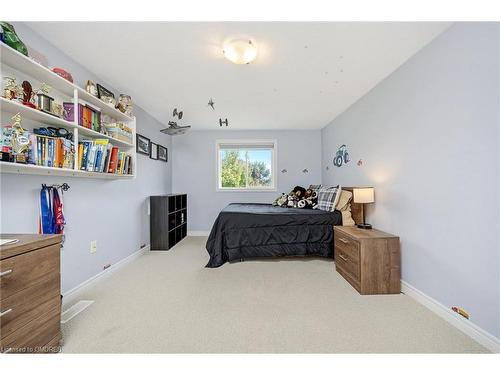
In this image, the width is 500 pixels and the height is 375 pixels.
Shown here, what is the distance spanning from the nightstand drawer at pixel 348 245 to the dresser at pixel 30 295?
2.34m

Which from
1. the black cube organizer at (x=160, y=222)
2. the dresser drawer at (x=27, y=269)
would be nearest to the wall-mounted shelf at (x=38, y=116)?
the dresser drawer at (x=27, y=269)

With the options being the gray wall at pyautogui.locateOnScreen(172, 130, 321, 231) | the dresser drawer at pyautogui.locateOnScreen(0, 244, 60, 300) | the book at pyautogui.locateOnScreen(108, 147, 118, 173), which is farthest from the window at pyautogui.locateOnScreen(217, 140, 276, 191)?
the dresser drawer at pyautogui.locateOnScreen(0, 244, 60, 300)

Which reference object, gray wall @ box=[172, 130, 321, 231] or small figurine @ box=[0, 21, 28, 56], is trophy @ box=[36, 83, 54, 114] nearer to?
small figurine @ box=[0, 21, 28, 56]

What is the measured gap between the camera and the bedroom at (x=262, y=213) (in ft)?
4.25

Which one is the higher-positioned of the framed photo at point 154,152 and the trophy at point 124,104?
the trophy at point 124,104

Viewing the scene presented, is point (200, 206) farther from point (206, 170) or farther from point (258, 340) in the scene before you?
point (258, 340)

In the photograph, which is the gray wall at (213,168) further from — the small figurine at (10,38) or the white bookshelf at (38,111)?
the small figurine at (10,38)

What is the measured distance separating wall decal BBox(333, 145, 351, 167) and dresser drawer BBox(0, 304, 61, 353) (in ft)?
11.9

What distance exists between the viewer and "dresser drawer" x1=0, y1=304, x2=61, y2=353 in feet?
3.17

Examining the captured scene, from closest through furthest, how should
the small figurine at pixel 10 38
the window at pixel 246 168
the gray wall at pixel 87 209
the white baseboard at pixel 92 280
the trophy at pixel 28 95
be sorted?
the small figurine at pixel 10 38
the trophy at pixel 28 95
the gray wall at pixel 87 209
the white baseboard at pixel 92 280
the window at pixel 246 168

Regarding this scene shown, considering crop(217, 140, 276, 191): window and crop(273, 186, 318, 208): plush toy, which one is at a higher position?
crop(217, 140, 276, 191): window

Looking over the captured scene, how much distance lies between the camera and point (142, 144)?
3205 mm
